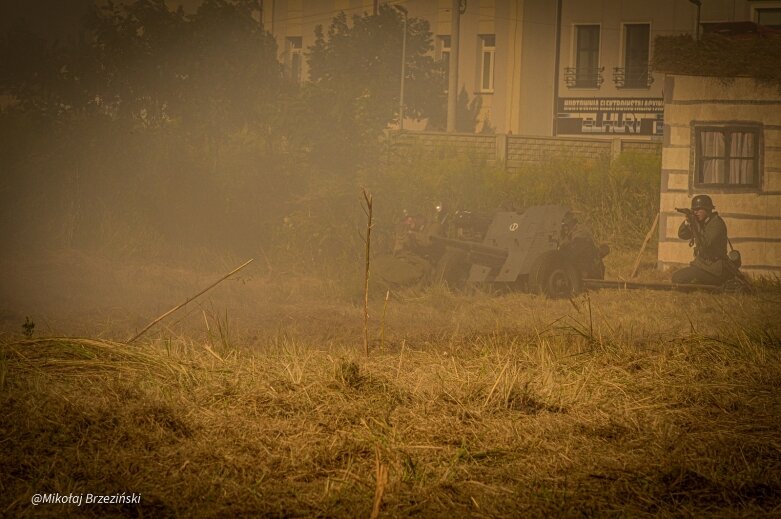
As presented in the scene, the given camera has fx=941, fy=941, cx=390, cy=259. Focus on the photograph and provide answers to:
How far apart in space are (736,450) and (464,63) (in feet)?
45.5

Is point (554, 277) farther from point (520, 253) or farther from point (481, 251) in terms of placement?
point (481, 251)

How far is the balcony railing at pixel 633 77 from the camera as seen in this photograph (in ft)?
47.9

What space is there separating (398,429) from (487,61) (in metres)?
13.7

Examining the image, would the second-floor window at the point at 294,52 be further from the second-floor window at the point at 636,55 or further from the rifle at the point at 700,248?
the rifle at the point at 700,248

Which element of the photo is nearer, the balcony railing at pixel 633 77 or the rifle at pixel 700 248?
the rifle at pixel 700 248

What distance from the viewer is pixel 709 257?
27.3 feet

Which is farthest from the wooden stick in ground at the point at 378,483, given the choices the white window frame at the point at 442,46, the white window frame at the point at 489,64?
the white window frame at the point at 442,46

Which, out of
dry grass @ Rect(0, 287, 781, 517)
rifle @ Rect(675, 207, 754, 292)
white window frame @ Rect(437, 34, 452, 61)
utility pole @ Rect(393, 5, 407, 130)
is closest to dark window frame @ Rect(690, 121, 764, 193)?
rifle @ Rect(675, 207, 754, 292)

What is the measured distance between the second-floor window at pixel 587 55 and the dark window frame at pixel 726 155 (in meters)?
5.97

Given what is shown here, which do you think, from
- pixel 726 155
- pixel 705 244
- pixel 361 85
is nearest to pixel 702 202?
pixel 705 244

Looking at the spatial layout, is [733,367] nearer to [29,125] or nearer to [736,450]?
[736,450]

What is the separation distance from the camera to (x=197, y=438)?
2.81m

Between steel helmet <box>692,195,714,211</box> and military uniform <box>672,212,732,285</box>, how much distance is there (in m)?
0.13

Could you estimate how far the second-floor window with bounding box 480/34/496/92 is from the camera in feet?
51.6
